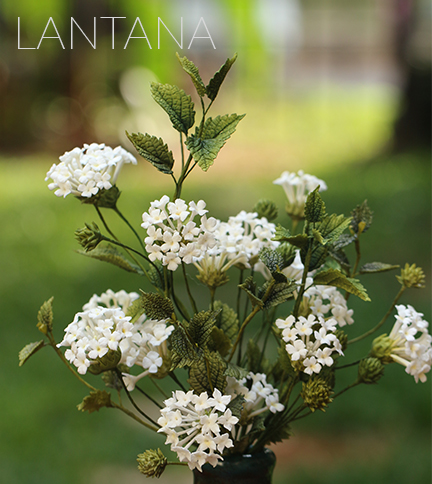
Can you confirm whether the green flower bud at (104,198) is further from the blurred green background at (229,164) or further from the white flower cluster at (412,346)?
the blurred green background at (229,164)

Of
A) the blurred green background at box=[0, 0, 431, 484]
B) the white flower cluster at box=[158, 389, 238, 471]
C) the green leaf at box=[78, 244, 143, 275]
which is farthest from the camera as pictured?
the blurred green background at box=[0, 0, 431, 484]

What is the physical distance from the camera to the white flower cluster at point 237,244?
0.54 metres

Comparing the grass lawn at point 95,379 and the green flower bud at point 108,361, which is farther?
the grass lawn at point 95,379

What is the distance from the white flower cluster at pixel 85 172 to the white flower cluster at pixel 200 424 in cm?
18

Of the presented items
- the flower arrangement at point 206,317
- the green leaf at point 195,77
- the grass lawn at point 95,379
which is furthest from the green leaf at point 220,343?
the grass lawn at point 95,379

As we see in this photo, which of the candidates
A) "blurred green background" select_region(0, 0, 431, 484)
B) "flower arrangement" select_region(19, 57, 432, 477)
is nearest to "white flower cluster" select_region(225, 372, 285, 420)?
"flower arrangement" select_region(19, 57, 432, 477)

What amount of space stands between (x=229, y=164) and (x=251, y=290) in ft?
15.6

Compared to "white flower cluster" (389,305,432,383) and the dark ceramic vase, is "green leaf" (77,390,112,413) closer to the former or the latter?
the dark ceramic vase

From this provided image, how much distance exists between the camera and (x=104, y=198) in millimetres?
561

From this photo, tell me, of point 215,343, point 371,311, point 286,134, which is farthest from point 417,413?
point 286,134

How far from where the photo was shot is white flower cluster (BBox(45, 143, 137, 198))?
51 centimetres

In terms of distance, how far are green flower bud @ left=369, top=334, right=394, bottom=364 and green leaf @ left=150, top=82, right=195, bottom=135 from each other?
0.26 metres

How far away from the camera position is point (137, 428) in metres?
1.90

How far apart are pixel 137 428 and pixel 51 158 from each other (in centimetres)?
369
